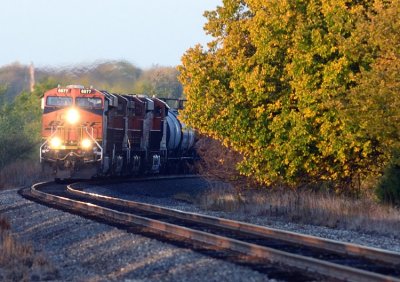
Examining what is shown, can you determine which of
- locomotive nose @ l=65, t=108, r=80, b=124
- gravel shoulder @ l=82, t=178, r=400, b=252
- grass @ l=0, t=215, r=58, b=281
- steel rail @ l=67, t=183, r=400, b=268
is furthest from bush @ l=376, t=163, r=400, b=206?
locomotive nose @ l=65, t=108, r=80, b=124

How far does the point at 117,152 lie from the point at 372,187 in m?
16.1

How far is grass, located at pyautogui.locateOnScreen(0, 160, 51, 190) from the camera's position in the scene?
135 ft

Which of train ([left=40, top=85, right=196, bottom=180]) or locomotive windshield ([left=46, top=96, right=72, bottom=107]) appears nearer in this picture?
train ([left=40, top=85, right=196, bottom=180])

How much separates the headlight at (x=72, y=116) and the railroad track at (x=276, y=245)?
583 inches

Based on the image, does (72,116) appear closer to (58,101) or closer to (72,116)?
(72,116)

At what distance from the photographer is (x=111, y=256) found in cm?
1292

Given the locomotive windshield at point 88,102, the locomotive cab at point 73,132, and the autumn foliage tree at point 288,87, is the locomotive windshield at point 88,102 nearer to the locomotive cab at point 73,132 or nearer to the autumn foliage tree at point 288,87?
the locomotive cab at point 73,132

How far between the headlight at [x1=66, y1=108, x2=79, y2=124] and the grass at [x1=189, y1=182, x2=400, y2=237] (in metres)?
11.4

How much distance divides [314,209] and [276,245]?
22.1 feet

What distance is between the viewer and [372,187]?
80.3ft

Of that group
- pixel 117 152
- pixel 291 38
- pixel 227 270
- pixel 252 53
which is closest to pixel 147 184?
pixel 117 152

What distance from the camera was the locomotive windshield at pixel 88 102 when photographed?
36219 mm

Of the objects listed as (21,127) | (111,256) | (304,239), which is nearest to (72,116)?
(304,239)

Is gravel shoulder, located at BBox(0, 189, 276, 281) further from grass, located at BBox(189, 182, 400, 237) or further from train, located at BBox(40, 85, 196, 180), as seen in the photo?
train, located at BBox(40, 85, 196, 180)
